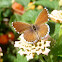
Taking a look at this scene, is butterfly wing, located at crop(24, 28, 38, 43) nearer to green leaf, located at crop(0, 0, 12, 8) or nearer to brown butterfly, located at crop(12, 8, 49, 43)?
brown butterfly, located at crop(12, 8, 49, 43)

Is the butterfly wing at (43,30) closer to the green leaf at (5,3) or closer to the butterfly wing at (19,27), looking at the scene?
the butterfly wing at (19,27)

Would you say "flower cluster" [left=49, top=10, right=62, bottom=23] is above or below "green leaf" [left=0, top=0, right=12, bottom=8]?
below

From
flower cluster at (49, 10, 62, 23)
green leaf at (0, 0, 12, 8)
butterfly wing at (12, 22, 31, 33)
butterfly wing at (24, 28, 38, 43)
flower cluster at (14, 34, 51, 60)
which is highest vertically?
green leaf at (0, 0, 12, 8)

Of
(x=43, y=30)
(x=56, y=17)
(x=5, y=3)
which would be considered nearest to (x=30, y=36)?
(x=43, y=30)

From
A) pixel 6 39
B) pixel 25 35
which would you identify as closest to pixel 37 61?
pixel 6 39

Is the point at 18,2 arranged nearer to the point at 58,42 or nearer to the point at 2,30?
the point at 2,30

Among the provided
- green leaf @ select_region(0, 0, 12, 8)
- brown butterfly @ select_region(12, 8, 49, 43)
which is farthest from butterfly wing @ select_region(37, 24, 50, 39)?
green leaf @ select_region(0, 0, 12, 8)

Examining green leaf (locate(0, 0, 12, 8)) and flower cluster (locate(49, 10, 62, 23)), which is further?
green leaf (locate(0, 0, 12, 8))

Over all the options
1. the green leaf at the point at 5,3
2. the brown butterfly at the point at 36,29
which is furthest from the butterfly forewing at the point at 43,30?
the green leaf at the point at 5,3
